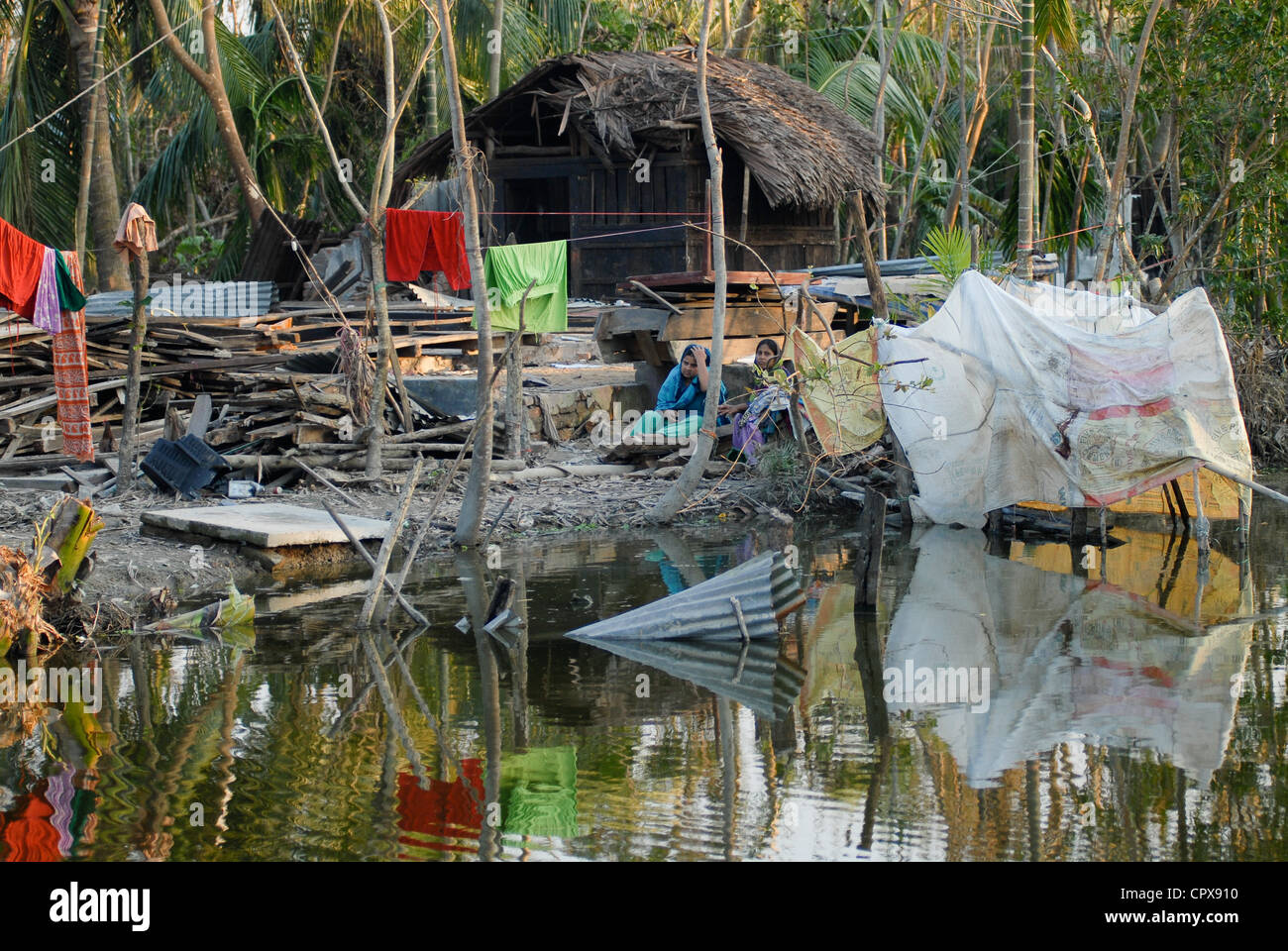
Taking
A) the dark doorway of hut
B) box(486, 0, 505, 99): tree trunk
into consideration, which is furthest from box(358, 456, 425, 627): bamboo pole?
box(486, 0, 505, 99): tree trunk

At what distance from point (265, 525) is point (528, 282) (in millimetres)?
4331

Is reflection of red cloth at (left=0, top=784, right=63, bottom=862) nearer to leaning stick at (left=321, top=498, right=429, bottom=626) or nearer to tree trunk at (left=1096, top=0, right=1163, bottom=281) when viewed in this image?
leaning stick at (left=321, top=498, right=429, bottom=626)

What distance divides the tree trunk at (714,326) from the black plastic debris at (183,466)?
3.86 m

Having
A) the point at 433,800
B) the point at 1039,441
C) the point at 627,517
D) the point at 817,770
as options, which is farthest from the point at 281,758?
the point at 1039,441

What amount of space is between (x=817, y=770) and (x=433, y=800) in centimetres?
163

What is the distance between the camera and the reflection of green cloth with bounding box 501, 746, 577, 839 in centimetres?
515

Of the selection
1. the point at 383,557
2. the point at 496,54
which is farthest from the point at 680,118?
the point at 383,557

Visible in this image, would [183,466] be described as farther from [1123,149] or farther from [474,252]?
[1123,149]

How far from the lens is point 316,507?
11.2 meters

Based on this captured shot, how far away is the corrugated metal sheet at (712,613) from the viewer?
7.86m

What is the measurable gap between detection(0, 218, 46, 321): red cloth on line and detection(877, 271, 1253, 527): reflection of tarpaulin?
24.6 feet

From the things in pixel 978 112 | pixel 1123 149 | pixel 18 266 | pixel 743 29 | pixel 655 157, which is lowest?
pixel 18 266

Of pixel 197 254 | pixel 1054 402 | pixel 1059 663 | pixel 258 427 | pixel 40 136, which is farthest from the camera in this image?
pixel 197 254

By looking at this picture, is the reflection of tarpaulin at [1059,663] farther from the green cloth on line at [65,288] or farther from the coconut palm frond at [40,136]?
the coconut palm frond at [40,136]
